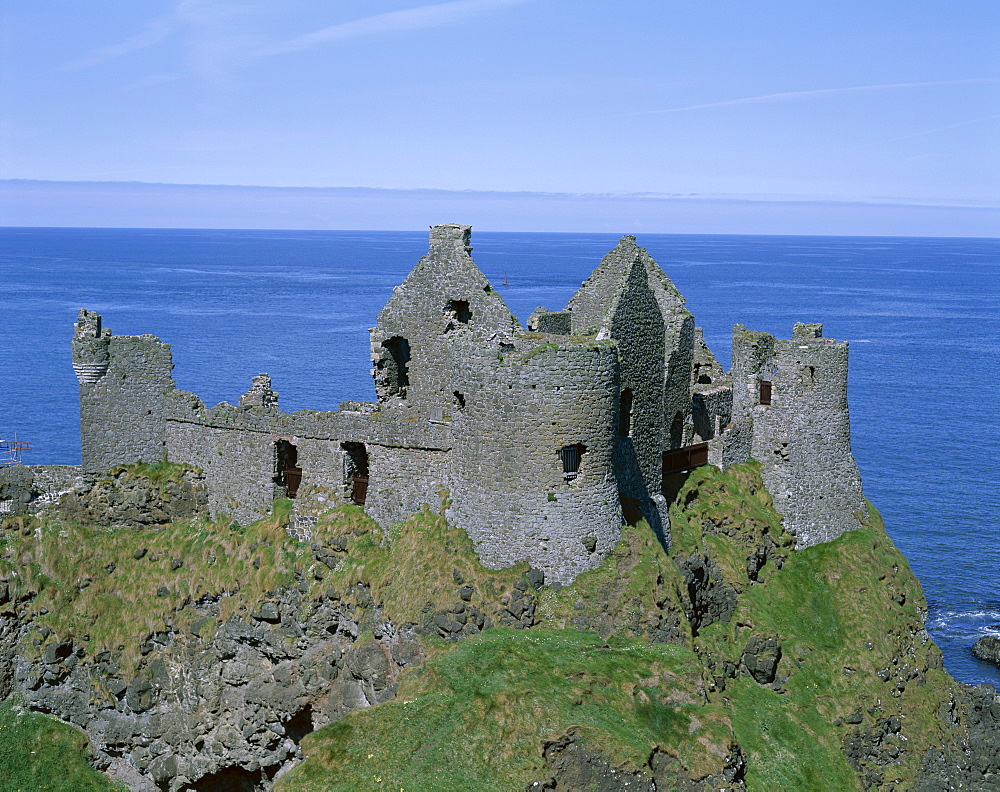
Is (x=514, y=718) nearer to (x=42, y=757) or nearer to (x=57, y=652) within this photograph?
(x=42, y=757)

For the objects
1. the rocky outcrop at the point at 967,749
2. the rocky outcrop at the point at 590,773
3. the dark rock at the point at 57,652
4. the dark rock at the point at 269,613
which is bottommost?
the rocky outcrop at the point at 967,749

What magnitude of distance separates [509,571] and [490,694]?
15.6 ft

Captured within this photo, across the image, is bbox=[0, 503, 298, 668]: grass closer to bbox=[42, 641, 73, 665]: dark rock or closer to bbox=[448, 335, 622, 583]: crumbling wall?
bbox=[42, 641, 73, 665]: dark rock

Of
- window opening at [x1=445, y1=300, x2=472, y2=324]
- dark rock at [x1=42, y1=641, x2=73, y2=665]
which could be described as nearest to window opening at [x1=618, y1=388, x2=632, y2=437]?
window opening at [x1=445, y1=300, x2=472, y2=324]

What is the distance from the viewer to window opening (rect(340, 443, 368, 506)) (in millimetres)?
38128

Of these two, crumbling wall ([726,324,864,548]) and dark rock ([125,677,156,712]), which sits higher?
crumbling wall ([726,324,864,548])

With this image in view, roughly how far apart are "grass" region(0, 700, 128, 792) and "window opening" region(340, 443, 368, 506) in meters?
12.1

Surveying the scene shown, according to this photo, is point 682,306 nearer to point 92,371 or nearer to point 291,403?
point 92,371

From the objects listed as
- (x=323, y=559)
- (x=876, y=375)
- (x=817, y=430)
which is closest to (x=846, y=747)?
(x=817, y=430)

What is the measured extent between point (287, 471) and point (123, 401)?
22.6 ft

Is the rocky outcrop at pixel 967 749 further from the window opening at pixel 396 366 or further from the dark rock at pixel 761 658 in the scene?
the window opening at pixel 396 366

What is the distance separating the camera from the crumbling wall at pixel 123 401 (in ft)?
134

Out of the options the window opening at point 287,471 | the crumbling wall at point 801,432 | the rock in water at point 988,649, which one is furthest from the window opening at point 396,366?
the rock in water at point 988,649

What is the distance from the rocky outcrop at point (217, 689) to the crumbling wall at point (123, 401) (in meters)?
6.88
